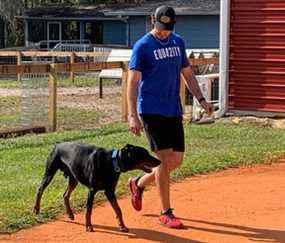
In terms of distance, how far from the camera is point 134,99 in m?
6.21

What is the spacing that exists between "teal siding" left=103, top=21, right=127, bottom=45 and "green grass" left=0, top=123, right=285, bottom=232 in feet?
88.9

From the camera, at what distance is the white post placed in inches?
551

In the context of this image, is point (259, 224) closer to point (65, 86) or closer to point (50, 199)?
point (50, 199)

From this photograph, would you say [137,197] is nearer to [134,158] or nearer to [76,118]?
[134,158]

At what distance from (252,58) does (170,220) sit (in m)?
8.00

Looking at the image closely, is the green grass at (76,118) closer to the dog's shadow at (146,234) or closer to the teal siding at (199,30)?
the dog's shadow at (146,234)

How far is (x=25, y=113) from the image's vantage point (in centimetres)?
1409

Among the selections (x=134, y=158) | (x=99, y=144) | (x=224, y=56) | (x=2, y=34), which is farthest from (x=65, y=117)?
(x=2, y=34)

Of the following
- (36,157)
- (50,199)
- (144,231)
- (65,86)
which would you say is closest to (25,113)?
(36,157)

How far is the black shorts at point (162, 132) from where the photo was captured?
6289 millimetres

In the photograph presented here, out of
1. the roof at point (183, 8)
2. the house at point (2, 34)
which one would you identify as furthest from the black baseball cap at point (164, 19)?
the house at point (2, 34)

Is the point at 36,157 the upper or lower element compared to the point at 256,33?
lower

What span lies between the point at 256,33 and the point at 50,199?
7.61 meters

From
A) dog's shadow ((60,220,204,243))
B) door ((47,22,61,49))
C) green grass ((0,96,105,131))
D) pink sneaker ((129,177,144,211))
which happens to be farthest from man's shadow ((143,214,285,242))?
door ((47,22,61,49))
